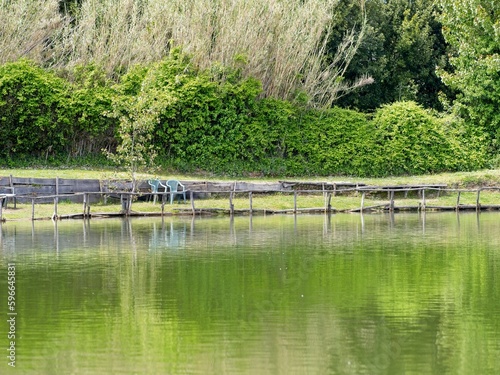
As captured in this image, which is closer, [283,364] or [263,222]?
[283,364]

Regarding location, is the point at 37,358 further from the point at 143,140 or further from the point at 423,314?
the point at 143,140

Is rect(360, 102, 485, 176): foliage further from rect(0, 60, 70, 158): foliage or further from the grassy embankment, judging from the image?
rect(0, 60, 70, 158): foliage

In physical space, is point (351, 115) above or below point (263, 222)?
above

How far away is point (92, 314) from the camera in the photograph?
15.0 metres

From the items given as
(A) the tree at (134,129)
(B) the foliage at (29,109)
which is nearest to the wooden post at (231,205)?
(A) the tree at (134,129)

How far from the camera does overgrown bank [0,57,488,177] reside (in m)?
36.5

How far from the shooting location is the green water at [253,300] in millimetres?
12141

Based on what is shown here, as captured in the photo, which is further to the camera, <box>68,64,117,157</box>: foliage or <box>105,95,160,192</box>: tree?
<box>68,64,117,157</box>: foliage

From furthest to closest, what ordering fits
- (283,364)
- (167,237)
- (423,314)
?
(167,237) → (423,314) → (283,364)

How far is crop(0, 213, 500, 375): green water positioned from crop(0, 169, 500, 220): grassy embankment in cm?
428

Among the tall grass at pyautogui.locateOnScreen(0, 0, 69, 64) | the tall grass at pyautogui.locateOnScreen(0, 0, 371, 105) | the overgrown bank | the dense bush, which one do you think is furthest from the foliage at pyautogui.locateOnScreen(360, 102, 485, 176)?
the tall grass at pyautogui.locateOnScreen(0, 0, 69, 64)

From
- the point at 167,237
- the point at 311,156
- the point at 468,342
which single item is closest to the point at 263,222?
the point at 167,237

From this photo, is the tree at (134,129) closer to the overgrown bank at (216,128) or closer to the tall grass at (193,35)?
the overgrown bank at (216,128)

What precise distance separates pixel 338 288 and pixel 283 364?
214 inches
